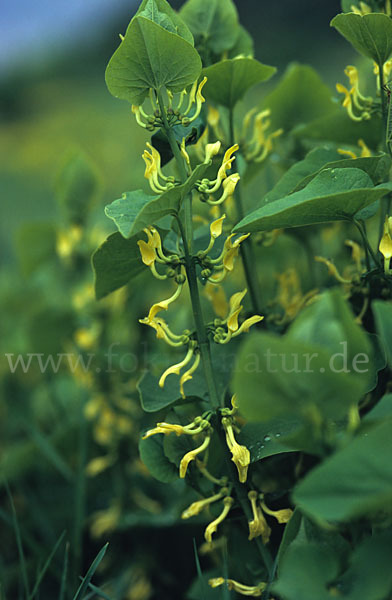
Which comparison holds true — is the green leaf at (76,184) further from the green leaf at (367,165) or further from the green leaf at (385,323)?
the green leaf at (385,323)

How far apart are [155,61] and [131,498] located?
635 millimetres

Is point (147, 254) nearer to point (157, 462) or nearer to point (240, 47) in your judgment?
point (157, 462)

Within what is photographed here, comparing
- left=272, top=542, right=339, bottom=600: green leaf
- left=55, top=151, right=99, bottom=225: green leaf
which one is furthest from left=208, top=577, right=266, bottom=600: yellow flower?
left=55, top=151, right=99, bottom=225: green leaf

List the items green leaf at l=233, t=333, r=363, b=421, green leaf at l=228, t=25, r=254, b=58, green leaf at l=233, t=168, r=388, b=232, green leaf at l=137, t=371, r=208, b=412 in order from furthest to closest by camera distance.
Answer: green leaf at l=228, t=25, r=254, b=58 < green leaf at l=137, t=371, r=208, b=412 < green leaf at l=233, t=168, r=388, b=232 < green leaf at l=233, t=333, r=363, b=421

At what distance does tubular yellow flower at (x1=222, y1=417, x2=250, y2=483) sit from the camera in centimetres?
46

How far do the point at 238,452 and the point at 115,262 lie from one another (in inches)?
7.1

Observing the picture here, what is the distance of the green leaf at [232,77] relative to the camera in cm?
56

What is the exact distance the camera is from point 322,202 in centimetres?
43

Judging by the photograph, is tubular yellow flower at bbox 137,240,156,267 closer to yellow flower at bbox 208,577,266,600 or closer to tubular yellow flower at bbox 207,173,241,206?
tubular yellow flower at bbox 207,173,241,206

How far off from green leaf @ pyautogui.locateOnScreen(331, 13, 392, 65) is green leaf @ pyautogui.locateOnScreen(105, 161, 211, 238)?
7.2 inches

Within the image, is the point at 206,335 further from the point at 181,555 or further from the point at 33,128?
the point at 33,128

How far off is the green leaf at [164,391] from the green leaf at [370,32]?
1.03 ft

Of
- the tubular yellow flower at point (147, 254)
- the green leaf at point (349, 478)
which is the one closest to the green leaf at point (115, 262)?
the tubular yellow flower at point (147, 254)

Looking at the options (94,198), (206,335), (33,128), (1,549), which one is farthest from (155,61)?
(33,128)
